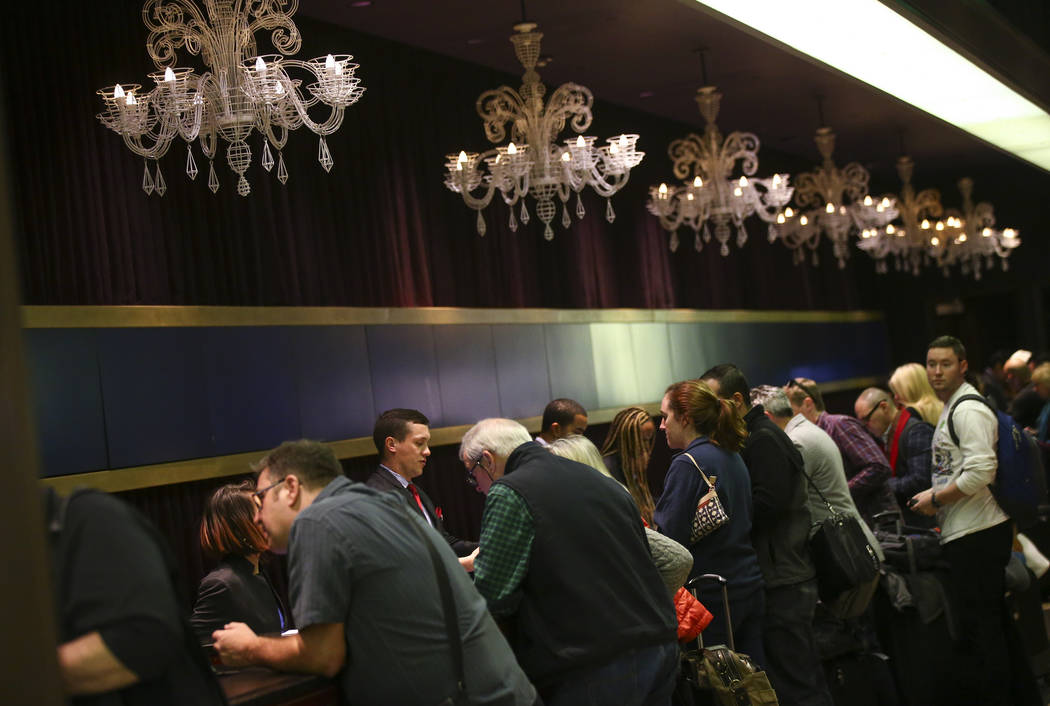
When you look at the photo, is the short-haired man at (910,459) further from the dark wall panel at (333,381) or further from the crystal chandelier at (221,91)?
the crystal chandelier at (221,91)

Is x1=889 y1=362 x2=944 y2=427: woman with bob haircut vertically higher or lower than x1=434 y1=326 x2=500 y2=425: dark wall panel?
lower

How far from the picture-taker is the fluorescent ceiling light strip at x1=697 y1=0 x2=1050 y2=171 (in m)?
3.67

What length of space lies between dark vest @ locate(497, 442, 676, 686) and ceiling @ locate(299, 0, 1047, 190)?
294 cm

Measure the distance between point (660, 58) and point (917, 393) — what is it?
15.0ft

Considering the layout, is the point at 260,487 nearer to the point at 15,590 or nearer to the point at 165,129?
the point at 15,590

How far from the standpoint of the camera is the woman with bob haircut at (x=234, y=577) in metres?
4.14

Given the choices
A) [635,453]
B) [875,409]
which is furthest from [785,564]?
[875,409]

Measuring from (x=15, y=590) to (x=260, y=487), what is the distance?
6.44 ft

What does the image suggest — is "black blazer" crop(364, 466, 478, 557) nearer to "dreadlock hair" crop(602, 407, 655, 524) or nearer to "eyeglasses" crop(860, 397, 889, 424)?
"dreadlock hair" crop(602, 407, 655, 524)

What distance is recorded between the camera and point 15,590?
3.73 feet

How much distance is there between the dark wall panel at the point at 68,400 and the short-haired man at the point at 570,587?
12.6 ft

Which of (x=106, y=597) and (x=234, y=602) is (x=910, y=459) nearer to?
(x=234, y=602)

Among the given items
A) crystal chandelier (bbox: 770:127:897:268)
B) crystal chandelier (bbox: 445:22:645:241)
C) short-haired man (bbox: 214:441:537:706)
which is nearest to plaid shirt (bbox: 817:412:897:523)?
crystal chandelier (bbox: 445:22:645:241)

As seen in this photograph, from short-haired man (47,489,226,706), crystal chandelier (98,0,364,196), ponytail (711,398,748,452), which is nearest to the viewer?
short-haired man (47,489,226,706)
